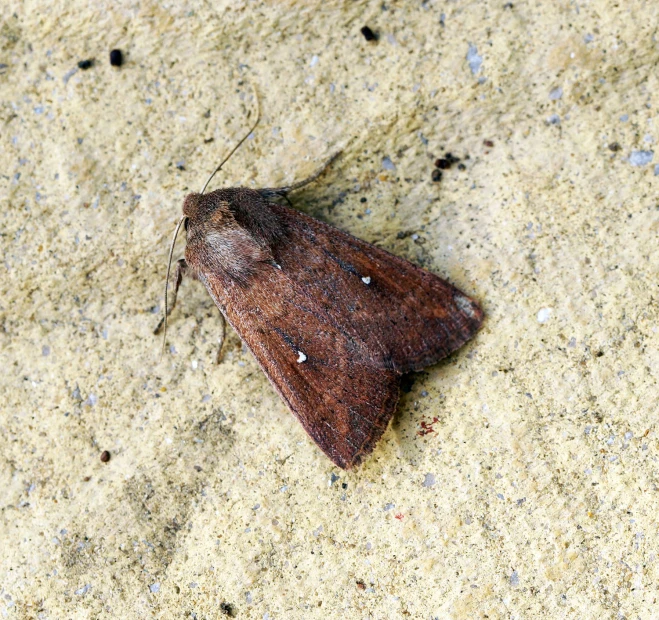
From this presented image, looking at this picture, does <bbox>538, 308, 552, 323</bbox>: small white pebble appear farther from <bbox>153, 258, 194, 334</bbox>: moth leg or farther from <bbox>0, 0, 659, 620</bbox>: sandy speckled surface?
<bbox>153, 258, 194, 334</bbox>: moth leg

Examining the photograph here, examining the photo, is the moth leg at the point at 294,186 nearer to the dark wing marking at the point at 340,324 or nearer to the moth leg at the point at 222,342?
the dark wing marking at the point at 340,324

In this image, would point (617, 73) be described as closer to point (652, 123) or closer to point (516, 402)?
point (652, 123)

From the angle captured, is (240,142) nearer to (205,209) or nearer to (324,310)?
(205,209)

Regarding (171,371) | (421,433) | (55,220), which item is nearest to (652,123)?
(421,433)

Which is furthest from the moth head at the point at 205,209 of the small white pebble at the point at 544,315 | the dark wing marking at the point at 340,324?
the small white pebble at the point at 544,315

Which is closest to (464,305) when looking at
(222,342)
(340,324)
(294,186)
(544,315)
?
(544,315)

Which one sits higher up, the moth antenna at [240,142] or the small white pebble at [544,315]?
the moth antenna at [240,142]
